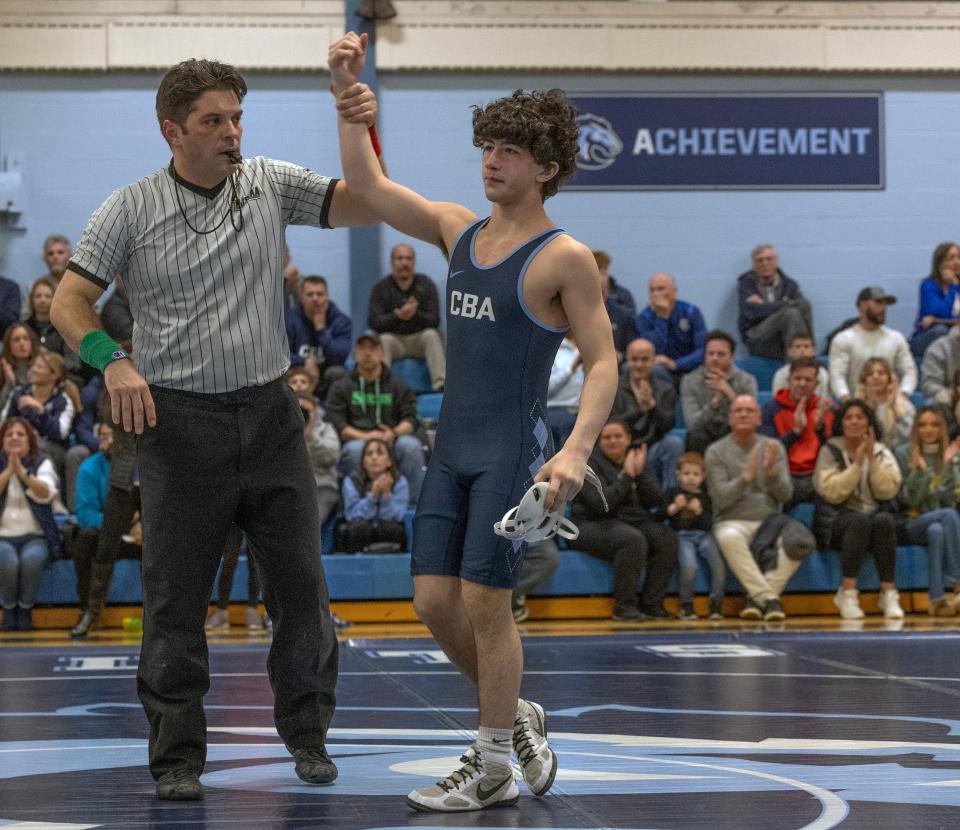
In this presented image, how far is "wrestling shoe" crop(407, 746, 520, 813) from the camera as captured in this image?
3602 millimetres

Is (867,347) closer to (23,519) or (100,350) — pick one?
(23,519)

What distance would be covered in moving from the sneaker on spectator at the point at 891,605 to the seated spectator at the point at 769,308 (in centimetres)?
269

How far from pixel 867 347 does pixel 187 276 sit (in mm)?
8152

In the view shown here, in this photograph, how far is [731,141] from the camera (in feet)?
41.3

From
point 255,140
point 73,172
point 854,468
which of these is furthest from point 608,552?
point 73,172

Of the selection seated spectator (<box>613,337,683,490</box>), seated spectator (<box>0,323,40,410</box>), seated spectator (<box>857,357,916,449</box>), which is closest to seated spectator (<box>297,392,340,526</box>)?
seated spectator (<box>613,337,683,490</box>)

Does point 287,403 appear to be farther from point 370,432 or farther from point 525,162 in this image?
point 370,432

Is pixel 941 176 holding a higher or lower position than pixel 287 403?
higher

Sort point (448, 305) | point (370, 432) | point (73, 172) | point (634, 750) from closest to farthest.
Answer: point (448, 305) → point (634, 750) → point (370, 432) → point (73, 172)

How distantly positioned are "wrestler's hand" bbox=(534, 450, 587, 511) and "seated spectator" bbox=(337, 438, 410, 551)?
597 centimetres

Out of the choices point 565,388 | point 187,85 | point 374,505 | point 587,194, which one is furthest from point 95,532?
point 187,85

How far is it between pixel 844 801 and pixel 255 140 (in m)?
9.59

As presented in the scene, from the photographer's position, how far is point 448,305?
12.7ft

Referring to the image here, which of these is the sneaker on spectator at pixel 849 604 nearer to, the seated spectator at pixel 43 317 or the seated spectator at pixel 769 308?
the seated spectator at pixel 769 308
